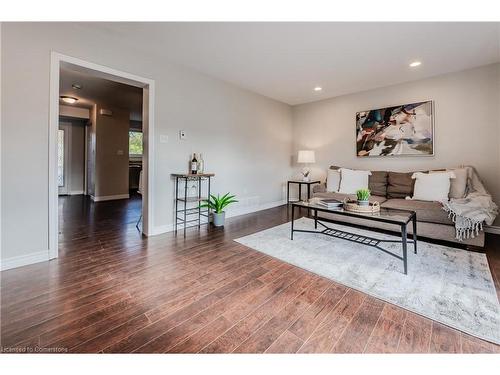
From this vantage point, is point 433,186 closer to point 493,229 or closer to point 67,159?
point 493,229

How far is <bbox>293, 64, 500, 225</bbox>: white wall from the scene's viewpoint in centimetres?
314

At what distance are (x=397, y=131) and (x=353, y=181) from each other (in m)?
1.18

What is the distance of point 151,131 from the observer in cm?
296

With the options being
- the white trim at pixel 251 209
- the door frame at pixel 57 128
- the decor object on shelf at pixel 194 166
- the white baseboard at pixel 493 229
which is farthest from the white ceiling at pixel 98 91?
the white baseboard at pixel 493 229

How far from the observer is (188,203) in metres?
3.50

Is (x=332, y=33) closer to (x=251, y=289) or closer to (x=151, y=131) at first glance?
(x=151, y=131)

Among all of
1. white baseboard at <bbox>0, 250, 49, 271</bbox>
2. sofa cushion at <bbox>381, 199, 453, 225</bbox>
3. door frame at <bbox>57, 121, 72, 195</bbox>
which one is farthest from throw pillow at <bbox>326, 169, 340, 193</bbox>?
door frame at <bbox>57, 121, 72, 195</bbox>

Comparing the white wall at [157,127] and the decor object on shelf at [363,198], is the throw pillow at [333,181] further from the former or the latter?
the decor object on shelf at [363,198]

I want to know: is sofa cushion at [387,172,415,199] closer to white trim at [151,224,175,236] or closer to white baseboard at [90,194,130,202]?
white trim at [151,224,175,236]

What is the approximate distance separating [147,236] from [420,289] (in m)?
2.93

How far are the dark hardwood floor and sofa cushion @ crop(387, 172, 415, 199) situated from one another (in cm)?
123

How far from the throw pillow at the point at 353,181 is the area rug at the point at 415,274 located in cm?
104

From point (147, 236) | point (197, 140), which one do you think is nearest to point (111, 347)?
point (147, 236)

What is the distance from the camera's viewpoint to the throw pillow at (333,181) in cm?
400
